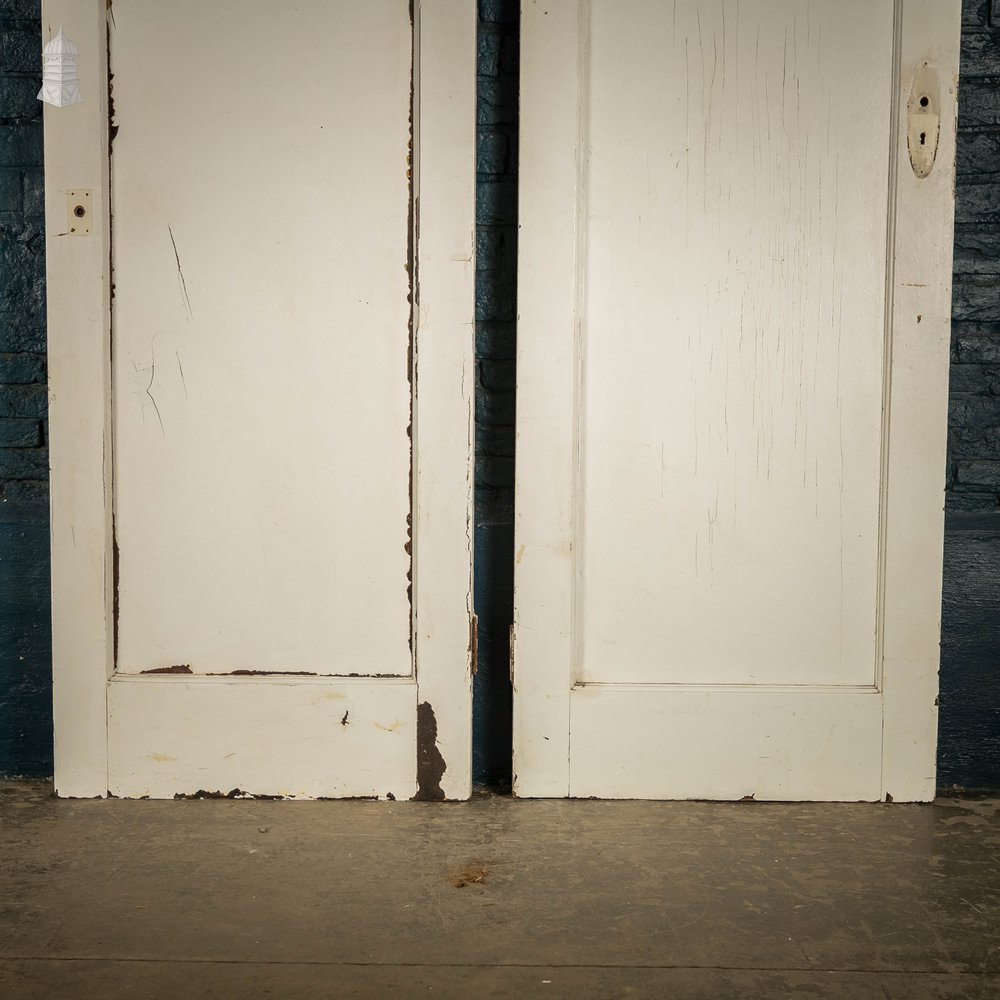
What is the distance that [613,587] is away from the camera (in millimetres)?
2291

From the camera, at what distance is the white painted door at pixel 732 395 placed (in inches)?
86.2

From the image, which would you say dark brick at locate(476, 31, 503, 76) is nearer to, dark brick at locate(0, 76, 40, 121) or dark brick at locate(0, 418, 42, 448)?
dark brick at locate(0, 76, 40, 121)

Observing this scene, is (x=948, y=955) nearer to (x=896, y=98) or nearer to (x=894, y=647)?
(x=894, y=647)

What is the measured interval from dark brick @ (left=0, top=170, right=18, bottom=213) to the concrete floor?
1328mm

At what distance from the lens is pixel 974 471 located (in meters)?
2.37

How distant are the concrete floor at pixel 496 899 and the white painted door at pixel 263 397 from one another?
7.4 inches

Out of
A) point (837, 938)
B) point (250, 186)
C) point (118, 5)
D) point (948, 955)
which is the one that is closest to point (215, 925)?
point (837, 938)

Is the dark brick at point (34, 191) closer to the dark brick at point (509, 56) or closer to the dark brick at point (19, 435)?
the dark brick at point (19, 435)

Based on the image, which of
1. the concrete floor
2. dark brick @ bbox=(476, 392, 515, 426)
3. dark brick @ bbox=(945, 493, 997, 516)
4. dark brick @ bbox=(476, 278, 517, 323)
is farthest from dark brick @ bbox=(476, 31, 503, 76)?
the concrete floor

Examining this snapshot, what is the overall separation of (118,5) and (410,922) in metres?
1.93

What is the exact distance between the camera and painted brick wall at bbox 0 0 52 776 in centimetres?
232

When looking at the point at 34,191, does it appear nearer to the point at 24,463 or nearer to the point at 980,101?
the point at 24,463

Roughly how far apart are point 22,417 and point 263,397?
1.96ft

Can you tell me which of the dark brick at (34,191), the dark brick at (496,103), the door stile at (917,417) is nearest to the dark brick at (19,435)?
the dark brick at (34,191)
